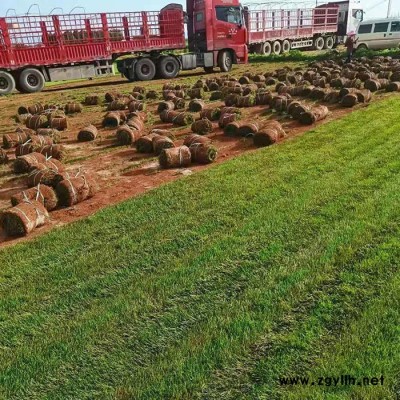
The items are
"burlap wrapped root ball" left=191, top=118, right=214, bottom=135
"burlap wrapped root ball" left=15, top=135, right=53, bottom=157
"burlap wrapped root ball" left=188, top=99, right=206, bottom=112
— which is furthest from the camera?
"burlap wrapped root ball" left=188, top=99, right=206, bottom=112

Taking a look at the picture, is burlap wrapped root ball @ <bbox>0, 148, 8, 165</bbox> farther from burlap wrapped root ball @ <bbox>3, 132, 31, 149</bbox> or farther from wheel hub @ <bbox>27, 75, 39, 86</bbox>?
wheel hub @ <bbox>27, 75, 39, 86</bbox>

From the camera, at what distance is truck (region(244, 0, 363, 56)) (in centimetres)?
4078

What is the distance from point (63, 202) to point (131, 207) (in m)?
1.51

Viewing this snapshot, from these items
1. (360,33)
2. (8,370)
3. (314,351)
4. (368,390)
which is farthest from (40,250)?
(360,33)

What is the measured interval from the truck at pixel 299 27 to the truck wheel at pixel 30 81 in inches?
867

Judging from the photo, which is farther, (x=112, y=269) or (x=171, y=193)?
(x=171, y=193)

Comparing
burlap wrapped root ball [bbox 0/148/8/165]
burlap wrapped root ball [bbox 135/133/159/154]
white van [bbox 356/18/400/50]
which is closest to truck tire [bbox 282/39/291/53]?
white van [bbox 356/18/400/50]

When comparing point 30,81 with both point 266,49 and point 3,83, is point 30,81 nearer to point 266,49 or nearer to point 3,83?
point 3,83

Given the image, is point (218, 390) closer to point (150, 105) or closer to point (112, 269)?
point (112, 269)

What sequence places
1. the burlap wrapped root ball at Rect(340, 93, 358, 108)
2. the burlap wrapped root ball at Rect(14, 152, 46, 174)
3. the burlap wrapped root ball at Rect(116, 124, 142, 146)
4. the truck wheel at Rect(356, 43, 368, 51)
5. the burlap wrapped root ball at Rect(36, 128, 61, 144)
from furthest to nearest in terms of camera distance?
the truck wheel at Rect(356, 43, 368, 51), the burlap wrapped root ball at Rect(340, 93, 358, 108), the burlap wrapped root ball at Rect(36, 128, 61, 144), the burlap wrapped root ball at Rect(116, 124, 142, 146), the burlap wrapped root ball at Rect(14, 152, 46, 174)

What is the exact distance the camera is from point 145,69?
29422 millimetres

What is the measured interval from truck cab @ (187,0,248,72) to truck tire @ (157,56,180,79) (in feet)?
6.60

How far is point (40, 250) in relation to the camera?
6426mm

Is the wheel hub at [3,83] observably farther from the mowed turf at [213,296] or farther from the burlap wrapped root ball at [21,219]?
the mowed turf at [213,296]
